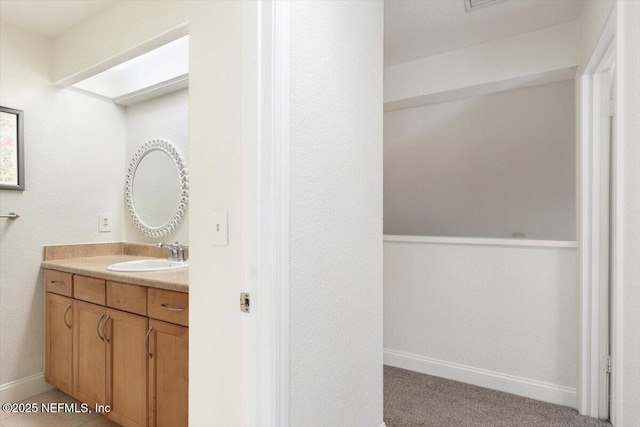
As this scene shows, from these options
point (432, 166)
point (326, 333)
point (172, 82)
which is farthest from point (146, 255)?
point (432, 166)

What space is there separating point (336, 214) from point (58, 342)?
6.92 feet

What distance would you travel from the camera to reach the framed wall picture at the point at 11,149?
7.58 ft

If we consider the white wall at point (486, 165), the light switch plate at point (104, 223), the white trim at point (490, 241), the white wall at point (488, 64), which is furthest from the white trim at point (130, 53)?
the white wall at point (486, 165)

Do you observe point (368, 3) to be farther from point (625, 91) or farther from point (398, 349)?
point (398, 349)

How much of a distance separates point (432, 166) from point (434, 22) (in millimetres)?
1766

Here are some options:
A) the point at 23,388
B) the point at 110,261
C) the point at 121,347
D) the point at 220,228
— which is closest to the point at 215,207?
the point at 220,228

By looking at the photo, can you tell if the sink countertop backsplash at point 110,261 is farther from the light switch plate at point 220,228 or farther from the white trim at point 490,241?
the white trim at point 490,241

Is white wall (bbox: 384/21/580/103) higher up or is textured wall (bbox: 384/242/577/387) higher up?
white wall (bbox: 384/21/580/103)

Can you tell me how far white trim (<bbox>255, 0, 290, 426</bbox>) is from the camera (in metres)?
1.04

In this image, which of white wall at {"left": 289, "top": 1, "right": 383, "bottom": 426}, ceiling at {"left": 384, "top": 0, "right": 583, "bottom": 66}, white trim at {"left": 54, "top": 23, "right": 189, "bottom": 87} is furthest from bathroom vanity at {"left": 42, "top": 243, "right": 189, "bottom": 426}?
ceiling at {"left": 384, "top": 0, "right": 583, "bottom": 66}

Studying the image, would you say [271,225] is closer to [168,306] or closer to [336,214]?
[336,214]

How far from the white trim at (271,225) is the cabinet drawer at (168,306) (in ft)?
2.18

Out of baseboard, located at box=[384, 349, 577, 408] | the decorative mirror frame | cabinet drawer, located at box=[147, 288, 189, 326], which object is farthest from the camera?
the decorative mirror frame

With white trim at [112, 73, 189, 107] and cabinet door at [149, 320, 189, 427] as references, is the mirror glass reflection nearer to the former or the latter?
white trim at [112, 73, 189, 107]
